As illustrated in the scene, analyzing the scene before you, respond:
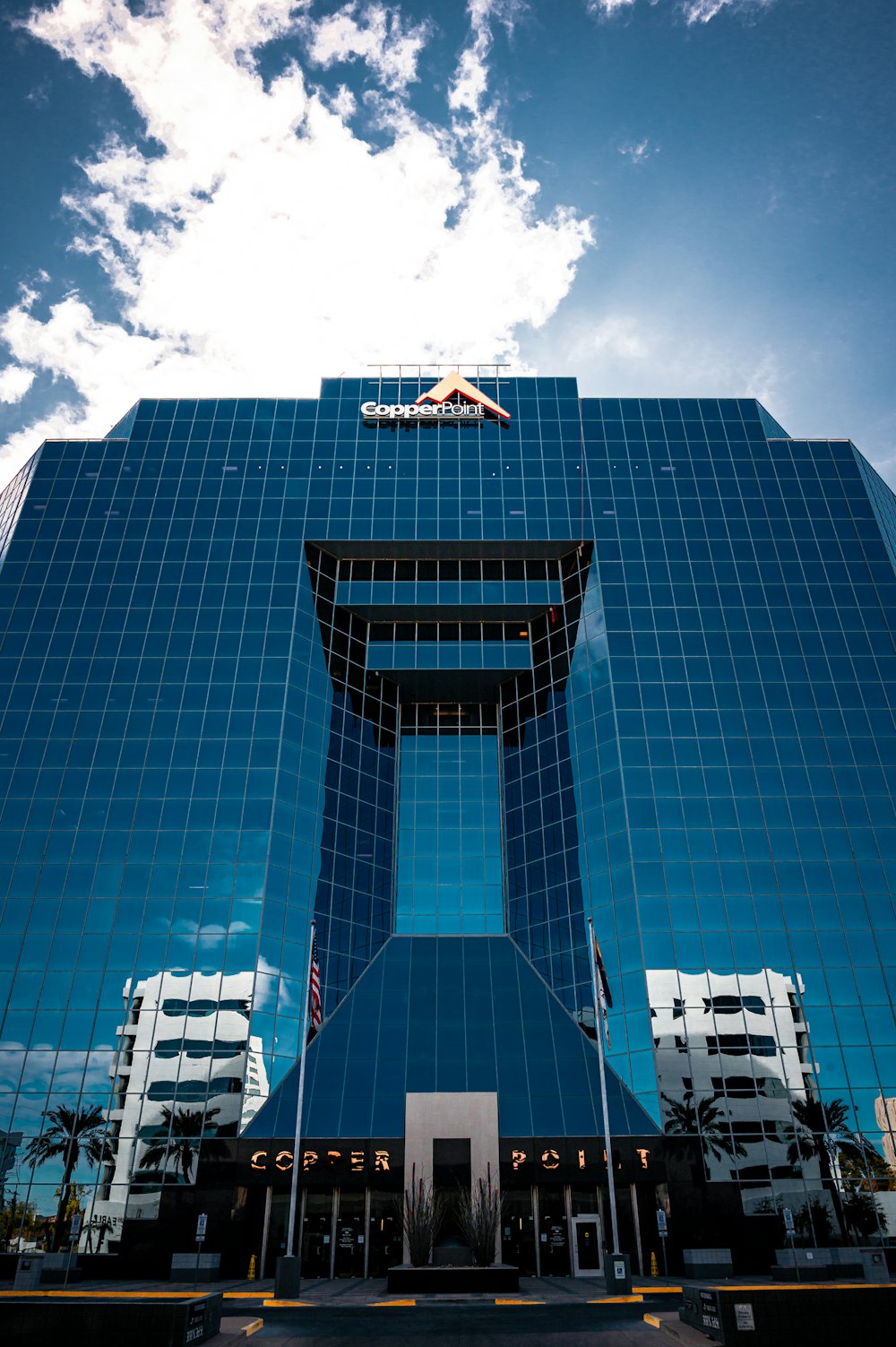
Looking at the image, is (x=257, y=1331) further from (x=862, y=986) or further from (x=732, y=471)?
(x=732, y=471)

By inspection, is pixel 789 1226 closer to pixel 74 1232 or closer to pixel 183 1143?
pixel 183 1143

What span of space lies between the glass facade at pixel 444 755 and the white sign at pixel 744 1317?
858 inches

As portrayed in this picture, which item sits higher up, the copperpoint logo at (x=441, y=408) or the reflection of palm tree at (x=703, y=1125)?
the copperpoint logo at (x=441, y=408)

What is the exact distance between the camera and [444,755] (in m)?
63.0

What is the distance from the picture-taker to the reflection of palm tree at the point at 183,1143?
40.4m

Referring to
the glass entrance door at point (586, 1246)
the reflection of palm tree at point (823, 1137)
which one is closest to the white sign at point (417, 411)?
the reflection of palm tree at point (823, 1137)

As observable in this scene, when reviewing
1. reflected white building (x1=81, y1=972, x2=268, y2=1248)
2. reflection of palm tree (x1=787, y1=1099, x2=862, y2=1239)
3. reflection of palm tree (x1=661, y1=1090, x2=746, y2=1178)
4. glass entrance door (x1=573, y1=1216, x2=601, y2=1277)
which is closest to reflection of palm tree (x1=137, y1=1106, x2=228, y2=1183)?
reflected white building (x1=81, y1=972, x2=268, y2=1248)

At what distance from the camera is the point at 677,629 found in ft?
184

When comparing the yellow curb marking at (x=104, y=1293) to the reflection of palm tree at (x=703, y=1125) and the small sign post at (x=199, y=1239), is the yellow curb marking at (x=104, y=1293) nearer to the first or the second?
the small sign post at (x=199, y=1239)

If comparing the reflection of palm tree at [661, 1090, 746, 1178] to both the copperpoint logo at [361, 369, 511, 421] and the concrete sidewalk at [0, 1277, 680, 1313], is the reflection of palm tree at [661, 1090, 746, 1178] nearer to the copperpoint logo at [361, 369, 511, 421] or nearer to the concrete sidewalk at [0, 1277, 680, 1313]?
the concrete sidewalk at [0, 1277, 680, 1313]

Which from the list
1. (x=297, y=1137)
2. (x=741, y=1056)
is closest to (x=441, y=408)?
(x=741, y=1056)

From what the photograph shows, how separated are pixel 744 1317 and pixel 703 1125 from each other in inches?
874

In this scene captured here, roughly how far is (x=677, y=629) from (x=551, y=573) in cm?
1041

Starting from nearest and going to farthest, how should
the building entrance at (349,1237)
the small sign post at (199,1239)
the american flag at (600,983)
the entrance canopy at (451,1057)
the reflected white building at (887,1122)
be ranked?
the small sign post at (199,1239), the american flag at (600,983), the reflected white building at (887,1122), the building entrance at (349,1237), the entrance canopy at (451,1057)
